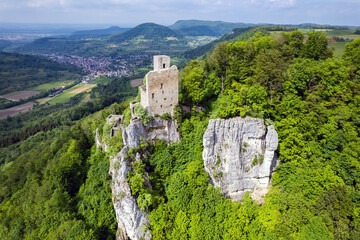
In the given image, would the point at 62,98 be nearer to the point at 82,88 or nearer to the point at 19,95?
the point at 82,88

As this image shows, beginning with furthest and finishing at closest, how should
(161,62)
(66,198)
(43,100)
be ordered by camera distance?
(43,100) < (66,198) < (161,62)

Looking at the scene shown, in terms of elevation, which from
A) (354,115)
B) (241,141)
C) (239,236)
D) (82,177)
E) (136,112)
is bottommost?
(82,177)

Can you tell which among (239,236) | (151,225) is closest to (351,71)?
(239,236)

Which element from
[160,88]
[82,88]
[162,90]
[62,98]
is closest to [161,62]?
[160,88]

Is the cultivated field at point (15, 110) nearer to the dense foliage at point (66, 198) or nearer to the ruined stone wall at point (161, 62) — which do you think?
the dense foliage at point (66, 198)

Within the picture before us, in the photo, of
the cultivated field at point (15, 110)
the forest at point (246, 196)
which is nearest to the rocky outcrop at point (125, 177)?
the forest at point (246, 196)

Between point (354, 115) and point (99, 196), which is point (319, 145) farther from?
point (99, 196)
